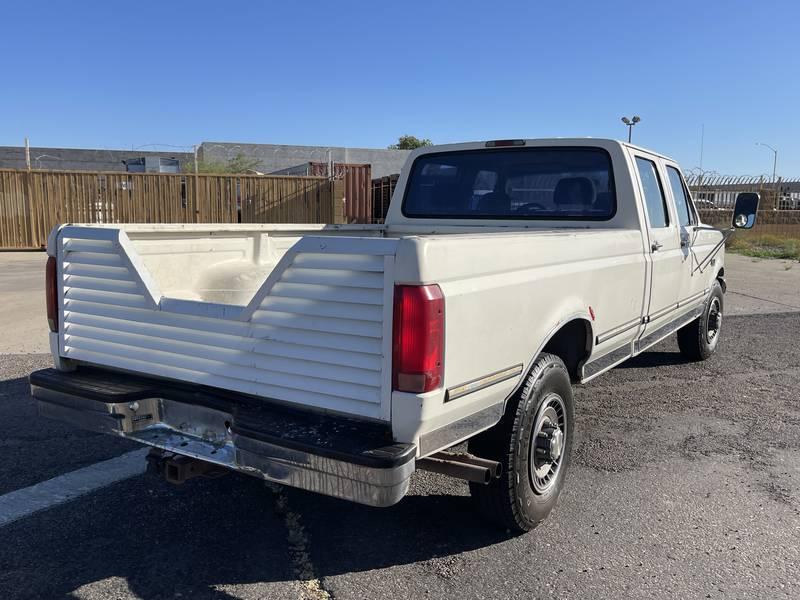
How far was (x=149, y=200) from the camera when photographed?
1986cm

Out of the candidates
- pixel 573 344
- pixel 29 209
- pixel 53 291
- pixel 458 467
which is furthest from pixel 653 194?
pixel 29 209

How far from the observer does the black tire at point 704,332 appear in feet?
22.3

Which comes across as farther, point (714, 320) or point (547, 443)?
point (714, 320)

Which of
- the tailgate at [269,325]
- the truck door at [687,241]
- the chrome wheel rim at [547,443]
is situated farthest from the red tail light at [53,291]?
the truck door at [687,241]

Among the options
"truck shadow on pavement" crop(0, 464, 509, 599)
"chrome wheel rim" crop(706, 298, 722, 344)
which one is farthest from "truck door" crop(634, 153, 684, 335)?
"truck shadow on pavement" crop(0, 464, 509, 599)

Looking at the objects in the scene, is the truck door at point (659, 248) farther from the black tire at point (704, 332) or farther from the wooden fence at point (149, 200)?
the wooden fence at point (149, 200)

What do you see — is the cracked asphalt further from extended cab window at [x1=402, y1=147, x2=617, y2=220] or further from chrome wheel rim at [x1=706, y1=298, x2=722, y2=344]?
chrome wheel rim at [x1=706, y1=298, x2=722, y2=344]

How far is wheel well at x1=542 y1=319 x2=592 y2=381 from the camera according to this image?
12.2 feet

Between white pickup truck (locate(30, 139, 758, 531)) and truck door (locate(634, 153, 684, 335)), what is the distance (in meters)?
0.17

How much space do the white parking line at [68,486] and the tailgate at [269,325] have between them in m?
0.94

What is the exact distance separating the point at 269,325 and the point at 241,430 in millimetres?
424

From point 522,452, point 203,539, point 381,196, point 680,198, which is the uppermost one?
point 381,196

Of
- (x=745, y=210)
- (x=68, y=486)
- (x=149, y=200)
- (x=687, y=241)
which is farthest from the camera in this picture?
(x=149, y=200)

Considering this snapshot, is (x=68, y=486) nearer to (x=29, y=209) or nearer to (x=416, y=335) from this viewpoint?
(x=416, y=335)
